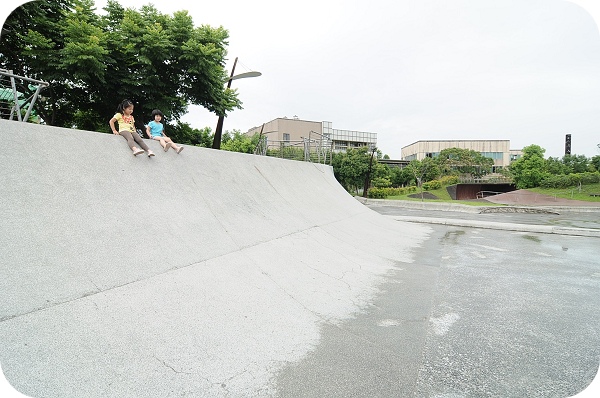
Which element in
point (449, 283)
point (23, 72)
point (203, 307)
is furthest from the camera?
point (23, 72)

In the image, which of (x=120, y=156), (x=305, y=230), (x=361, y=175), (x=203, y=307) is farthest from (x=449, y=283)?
(x=361, y=175)

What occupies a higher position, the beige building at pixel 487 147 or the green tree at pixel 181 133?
the beige building at pixel 487 147

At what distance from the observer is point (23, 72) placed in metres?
11.8

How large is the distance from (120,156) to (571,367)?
5386mm

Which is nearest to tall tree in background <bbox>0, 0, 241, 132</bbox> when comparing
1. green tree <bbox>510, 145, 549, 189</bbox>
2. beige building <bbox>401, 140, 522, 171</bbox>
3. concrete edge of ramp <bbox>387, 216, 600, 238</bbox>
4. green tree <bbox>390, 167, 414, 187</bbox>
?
concrete edge of ramp <bbox>387, 216, 600, 238</bbox>

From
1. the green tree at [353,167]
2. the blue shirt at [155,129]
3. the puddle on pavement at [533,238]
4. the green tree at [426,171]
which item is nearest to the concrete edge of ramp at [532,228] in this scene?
the puddle on pavement at [533,238]

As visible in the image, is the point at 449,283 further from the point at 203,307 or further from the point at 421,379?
the point at 203,307

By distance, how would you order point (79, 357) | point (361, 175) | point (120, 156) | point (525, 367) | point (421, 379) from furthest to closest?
point (361, 175), point (120, 156), point (525, 367), point (421, 379), point (79, 357)

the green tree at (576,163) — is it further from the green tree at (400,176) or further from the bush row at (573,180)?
the green tree at (400,176)

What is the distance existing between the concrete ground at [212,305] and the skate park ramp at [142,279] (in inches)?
0.5

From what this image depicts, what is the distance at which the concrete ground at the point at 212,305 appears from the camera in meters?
2.17

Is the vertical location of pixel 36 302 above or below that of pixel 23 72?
below

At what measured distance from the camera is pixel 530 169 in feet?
156

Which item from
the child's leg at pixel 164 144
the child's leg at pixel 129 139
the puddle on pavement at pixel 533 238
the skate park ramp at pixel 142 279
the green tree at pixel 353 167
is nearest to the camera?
the skate park ramp at pixel 142 279
